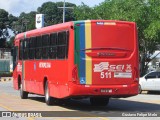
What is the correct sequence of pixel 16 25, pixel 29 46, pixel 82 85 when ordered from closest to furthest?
pixel 82 85 < pixel 29 46 < pixel 16 25

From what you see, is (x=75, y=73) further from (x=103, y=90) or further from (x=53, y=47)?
(x=53, y=47)

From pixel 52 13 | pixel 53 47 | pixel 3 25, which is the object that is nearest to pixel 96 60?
pixel 53 47

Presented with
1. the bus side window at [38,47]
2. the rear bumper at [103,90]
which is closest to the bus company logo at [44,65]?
the bus side window at [38,47]

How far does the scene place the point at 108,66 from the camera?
17.2 m

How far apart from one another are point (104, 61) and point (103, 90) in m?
1.00

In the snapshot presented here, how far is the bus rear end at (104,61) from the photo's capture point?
17000mm

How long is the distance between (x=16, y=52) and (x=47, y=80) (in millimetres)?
6184

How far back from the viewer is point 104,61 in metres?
17.2

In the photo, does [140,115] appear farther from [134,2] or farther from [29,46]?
[134,2]

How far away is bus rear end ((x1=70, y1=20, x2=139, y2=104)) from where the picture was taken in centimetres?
1700

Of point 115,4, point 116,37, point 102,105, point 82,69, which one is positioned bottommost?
point 102,105

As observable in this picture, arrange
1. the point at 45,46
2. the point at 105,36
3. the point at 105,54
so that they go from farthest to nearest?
the point at 45,46
the point at 105,36
the point at 105,54

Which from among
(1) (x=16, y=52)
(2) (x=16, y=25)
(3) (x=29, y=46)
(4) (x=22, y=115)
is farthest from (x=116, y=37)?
(2) (x=16, y=25)

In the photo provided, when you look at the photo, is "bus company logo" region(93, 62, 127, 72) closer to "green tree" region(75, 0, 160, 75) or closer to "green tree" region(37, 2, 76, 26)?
"green tree" region(75, 0, 160, 75)
